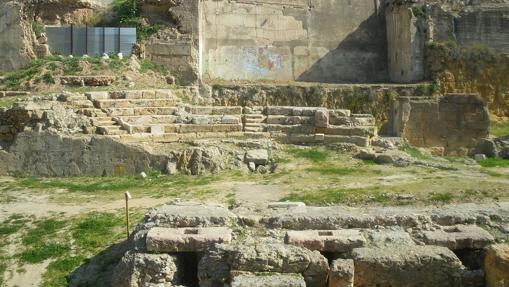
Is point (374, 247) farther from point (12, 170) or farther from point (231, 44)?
point (231, 44)

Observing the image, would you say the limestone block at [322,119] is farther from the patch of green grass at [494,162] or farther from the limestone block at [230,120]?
the patch of green grass at [494,162]

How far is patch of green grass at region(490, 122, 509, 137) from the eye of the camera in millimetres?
19633

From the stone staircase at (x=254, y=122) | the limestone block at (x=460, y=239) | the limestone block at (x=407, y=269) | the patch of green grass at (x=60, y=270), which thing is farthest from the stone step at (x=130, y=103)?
the limestone block at (x=407, y=269)

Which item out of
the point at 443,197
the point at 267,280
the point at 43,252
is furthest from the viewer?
the point at 443,197

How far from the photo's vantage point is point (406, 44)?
2181cm

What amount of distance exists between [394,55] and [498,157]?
8.21m

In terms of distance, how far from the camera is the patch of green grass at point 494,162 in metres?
14.0

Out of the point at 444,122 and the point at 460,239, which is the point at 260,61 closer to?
the point at 444,122

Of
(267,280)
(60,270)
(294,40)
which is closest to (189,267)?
(267,280)

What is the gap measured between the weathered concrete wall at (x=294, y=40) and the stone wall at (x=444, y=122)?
6.05 meters

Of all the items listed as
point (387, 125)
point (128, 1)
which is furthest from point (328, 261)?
point (128, 1)

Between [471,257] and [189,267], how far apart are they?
3227mm

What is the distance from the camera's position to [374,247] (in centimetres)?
656

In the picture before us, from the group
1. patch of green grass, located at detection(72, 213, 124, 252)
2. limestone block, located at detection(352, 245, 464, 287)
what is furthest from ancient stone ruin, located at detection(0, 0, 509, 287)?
patch of green grass, located at detection(72, 213, 124, 252)
